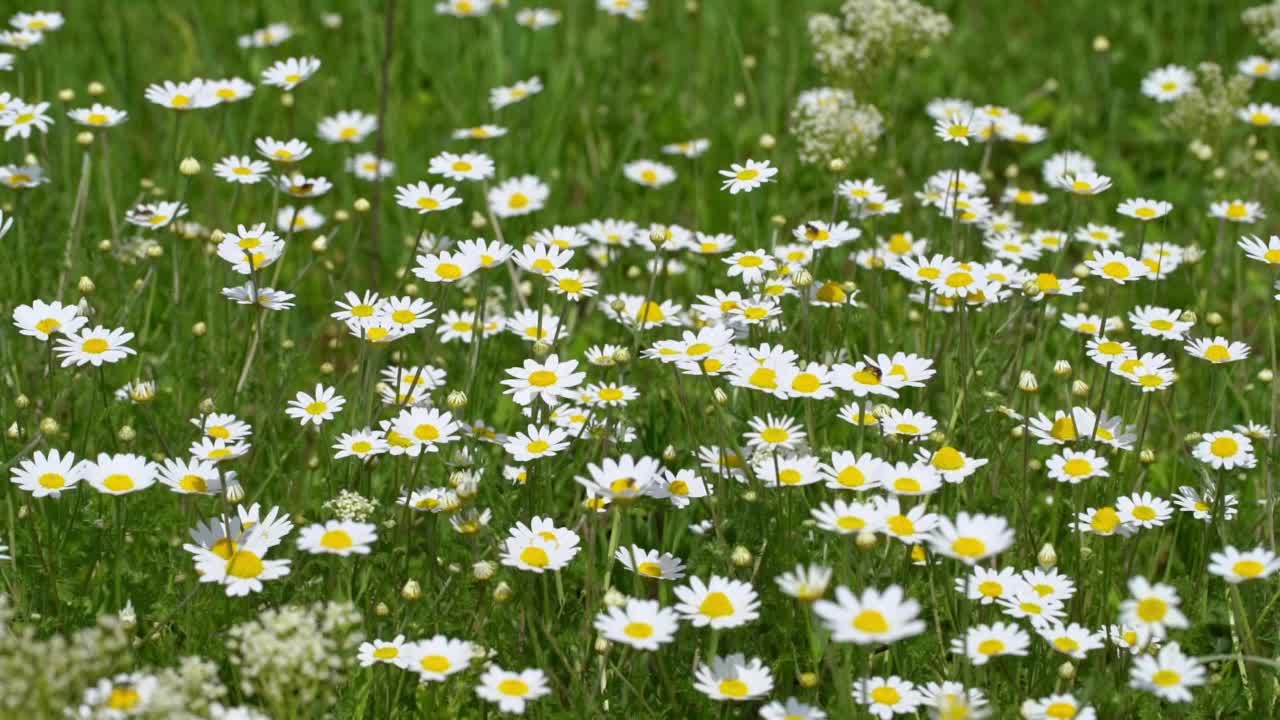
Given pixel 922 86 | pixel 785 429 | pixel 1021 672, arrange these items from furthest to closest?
1. pixel 922 86
2. pixel 1021 672
3. pixel 785 429

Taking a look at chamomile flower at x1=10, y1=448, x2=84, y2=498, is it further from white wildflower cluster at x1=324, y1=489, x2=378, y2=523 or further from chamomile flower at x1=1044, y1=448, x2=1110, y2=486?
chamomile flower at x1=1044, y1=448, x2=1110, y2=486

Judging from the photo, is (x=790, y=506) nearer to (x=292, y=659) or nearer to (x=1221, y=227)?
(x=292, y=659)

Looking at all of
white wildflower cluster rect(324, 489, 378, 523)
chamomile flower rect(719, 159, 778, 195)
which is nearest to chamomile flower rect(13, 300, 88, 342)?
white wildflower cluster rect(324, 489, 378, 523)

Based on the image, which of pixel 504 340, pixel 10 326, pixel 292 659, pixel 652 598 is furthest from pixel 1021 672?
pixel 10 326

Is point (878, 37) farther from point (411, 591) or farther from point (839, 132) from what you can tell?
point (411, 591)

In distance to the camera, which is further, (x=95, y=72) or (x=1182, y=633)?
(x=95, y=72)

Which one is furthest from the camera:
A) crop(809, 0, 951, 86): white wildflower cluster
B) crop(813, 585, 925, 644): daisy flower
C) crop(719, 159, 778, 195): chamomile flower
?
crop(809, 0, 951, 86): white wildflower cluster
